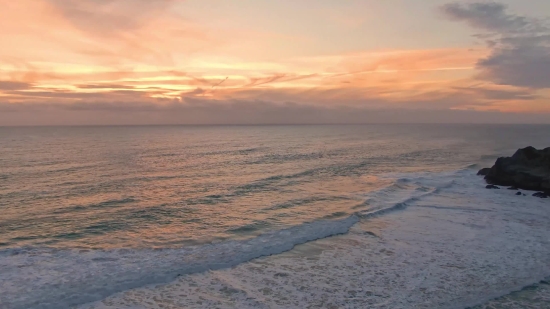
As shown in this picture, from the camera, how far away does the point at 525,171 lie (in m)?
35.5

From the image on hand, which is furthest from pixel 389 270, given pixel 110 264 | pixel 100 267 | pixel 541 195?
pixel 541 195

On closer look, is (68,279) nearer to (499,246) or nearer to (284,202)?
(284,202)

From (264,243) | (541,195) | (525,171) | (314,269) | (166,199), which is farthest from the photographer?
(525,171)

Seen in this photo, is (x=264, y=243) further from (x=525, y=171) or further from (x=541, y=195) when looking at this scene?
(x=525, y=171)

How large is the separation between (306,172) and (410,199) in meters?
16.7

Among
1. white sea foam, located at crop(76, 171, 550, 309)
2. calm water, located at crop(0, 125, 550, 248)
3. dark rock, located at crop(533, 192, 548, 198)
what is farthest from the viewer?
dark rock, located at crop(533, 192, 548, 198)

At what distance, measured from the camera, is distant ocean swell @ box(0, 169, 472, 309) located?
13867 mm

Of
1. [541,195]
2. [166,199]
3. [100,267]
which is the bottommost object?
[100,267]

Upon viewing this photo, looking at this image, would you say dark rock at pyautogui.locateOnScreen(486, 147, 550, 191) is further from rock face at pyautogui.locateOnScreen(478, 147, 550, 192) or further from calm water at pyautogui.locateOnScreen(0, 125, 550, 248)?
calm water at pyautogui.locateOnScreen(0, 125, 550, 248)

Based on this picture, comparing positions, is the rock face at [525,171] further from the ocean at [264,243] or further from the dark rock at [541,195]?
the ocean at [264,243]

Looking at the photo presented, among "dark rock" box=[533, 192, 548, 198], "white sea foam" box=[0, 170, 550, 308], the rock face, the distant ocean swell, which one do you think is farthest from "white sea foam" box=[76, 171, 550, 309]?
the rock face

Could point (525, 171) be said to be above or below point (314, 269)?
above

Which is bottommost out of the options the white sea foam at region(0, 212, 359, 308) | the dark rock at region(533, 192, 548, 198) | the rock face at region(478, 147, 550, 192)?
the white sea foam at region(0, 212, 359, 308)

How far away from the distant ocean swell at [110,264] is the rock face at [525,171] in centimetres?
2070
